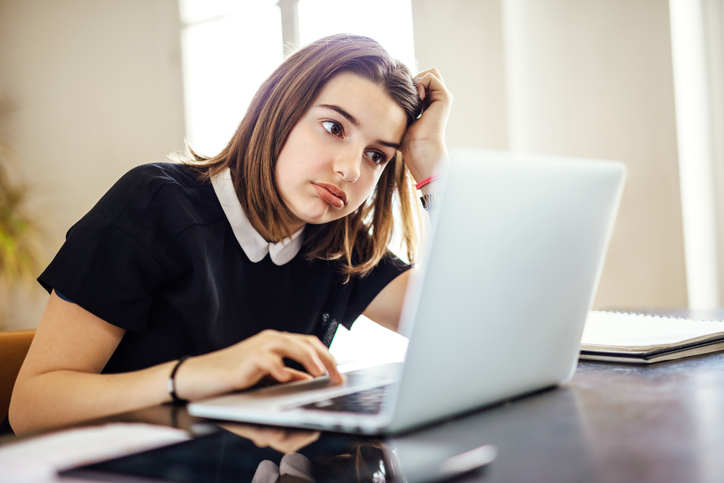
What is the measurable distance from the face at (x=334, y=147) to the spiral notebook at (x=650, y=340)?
45 cm

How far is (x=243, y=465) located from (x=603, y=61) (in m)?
2.32

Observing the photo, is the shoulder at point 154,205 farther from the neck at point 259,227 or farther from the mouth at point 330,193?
the mouth at point 330,193

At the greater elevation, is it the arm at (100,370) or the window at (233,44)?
the window at (233,44)

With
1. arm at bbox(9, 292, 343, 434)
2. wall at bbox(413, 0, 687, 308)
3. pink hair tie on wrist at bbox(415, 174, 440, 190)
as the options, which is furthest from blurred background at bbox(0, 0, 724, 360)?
arm at bbox(9, 292, 343, 434)

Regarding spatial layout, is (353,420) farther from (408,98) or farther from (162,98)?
(162,98)

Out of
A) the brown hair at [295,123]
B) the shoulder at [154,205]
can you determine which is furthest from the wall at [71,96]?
the shoulder at [154,205]

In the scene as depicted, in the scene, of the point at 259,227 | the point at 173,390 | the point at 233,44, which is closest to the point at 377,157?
the point at 259,227

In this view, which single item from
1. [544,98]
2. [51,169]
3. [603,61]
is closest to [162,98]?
[51,169]

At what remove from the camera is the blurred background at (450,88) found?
6.89 feet

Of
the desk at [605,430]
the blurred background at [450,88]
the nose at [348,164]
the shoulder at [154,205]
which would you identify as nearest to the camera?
the desk at [605,430]

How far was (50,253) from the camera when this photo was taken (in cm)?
335

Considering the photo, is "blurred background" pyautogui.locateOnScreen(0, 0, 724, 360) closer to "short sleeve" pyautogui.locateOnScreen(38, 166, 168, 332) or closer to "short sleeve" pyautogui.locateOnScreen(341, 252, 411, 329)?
"short sleeve" pyautogui.locateOnScreen(341, 252, 411, 329)

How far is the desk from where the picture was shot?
300 millimetres

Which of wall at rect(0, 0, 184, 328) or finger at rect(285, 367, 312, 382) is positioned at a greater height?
wall at rect(0, 0, 184, 328)
